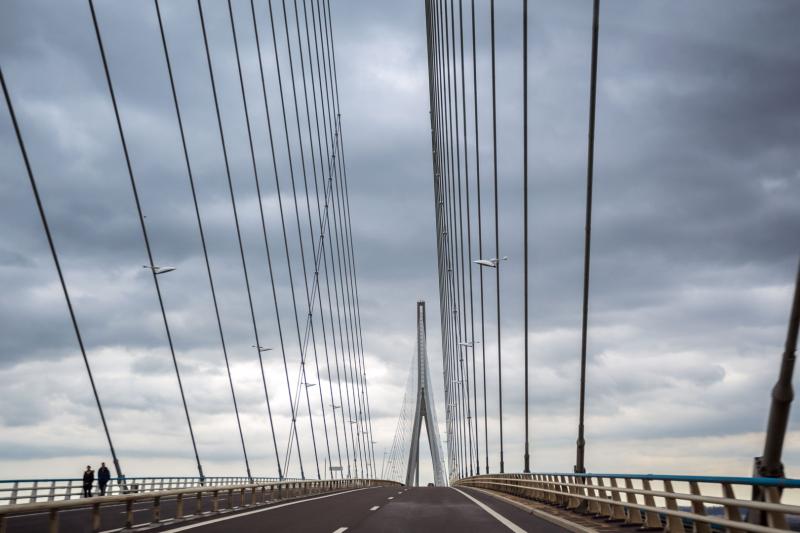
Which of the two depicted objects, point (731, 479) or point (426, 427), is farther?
point (426, 427)

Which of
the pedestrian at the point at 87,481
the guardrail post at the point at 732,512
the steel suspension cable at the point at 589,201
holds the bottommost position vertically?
the guardrail post at the point at 732,512

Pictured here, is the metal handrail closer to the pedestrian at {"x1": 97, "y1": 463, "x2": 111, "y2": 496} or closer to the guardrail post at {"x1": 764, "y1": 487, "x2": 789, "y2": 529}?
the guardrail post at {"x1": 764, "y1": 487, "x2": 789, "y2": 529}

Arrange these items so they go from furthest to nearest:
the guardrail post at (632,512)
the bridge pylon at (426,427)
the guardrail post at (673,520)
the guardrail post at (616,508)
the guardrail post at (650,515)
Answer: the bridge pylon at (426,427) < the guardrail post at (616,508) < the guardrail post at (632,512) < the guardrail post at (650,515) < the guardrail post at (673,520)

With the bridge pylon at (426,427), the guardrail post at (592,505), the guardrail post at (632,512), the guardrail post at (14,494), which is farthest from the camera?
the bridge pylon at (426,427)

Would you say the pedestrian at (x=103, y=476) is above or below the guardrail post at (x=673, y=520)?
above

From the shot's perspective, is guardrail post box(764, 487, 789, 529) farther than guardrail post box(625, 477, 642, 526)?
No

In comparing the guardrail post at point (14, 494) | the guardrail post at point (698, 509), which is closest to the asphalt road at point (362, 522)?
the guardrail post at point (698, 509)

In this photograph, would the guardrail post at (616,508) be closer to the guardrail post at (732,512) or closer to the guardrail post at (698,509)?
the guardrail post at (698,509)

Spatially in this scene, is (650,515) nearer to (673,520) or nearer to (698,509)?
(673,520)

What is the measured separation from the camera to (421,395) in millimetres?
87562

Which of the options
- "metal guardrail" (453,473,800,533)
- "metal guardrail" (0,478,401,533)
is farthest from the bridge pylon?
"metal guardrail" (453,473,800,533)

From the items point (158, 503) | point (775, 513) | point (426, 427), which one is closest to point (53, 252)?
point (158, 503)

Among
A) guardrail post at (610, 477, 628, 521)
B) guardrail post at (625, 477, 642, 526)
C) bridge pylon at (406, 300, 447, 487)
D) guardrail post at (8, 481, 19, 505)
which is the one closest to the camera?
guardrail post at (625, 477, 642, 526)

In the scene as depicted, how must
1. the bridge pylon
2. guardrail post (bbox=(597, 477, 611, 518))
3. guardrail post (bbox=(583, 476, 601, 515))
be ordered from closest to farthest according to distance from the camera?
guardrail post (bbox=(597, 477, 611, 518)) → guardrail post (bbox=(583, 476, 601, 515)) → the bridge pylon
